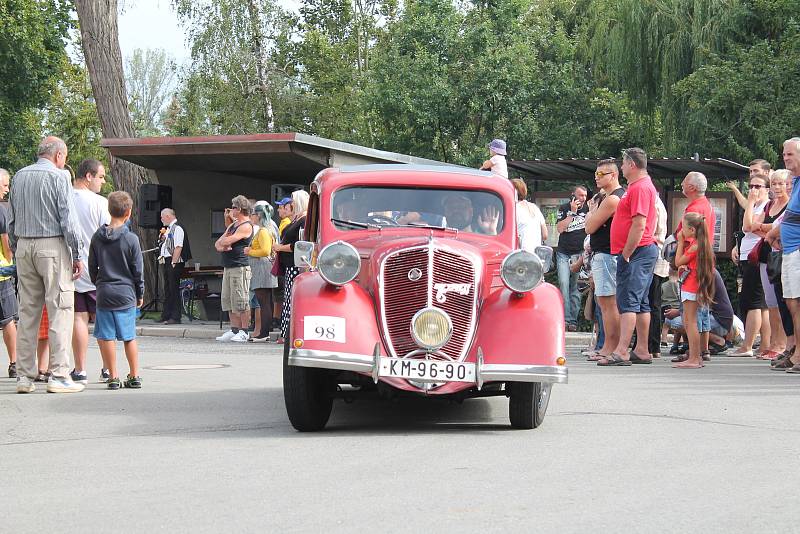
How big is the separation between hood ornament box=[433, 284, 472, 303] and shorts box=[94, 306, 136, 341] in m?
3.63

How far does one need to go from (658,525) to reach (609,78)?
28.4m

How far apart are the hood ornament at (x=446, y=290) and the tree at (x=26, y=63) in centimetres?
3523

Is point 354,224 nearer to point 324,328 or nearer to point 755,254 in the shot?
point 324,328

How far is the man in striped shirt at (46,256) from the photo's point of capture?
1002 centimetres

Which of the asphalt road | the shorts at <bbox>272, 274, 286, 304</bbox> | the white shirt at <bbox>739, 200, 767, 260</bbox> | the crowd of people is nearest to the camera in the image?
the asphalt road

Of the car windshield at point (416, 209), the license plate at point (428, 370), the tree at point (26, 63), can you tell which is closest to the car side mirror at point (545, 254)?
the car windshield at point (416, 209)

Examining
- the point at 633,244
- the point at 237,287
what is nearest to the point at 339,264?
the point at 633,244

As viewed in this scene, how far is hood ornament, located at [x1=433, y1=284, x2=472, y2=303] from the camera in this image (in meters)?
7.76

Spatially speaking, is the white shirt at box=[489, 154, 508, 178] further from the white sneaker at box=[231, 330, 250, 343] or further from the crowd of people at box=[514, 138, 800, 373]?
the white sneaker at box=[231, 330, 250, 343]

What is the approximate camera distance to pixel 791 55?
26328 millimetres

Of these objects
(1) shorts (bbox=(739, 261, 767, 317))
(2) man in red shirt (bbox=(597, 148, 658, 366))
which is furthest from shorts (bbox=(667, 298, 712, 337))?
(2) man in red shirt (bbox=(597, 148, 658, 366))

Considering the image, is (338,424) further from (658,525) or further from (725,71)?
(725,71)

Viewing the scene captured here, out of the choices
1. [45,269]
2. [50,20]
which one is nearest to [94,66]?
[45,269]

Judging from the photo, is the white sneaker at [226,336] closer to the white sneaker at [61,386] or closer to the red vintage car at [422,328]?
the white sneaker at [61,386]
